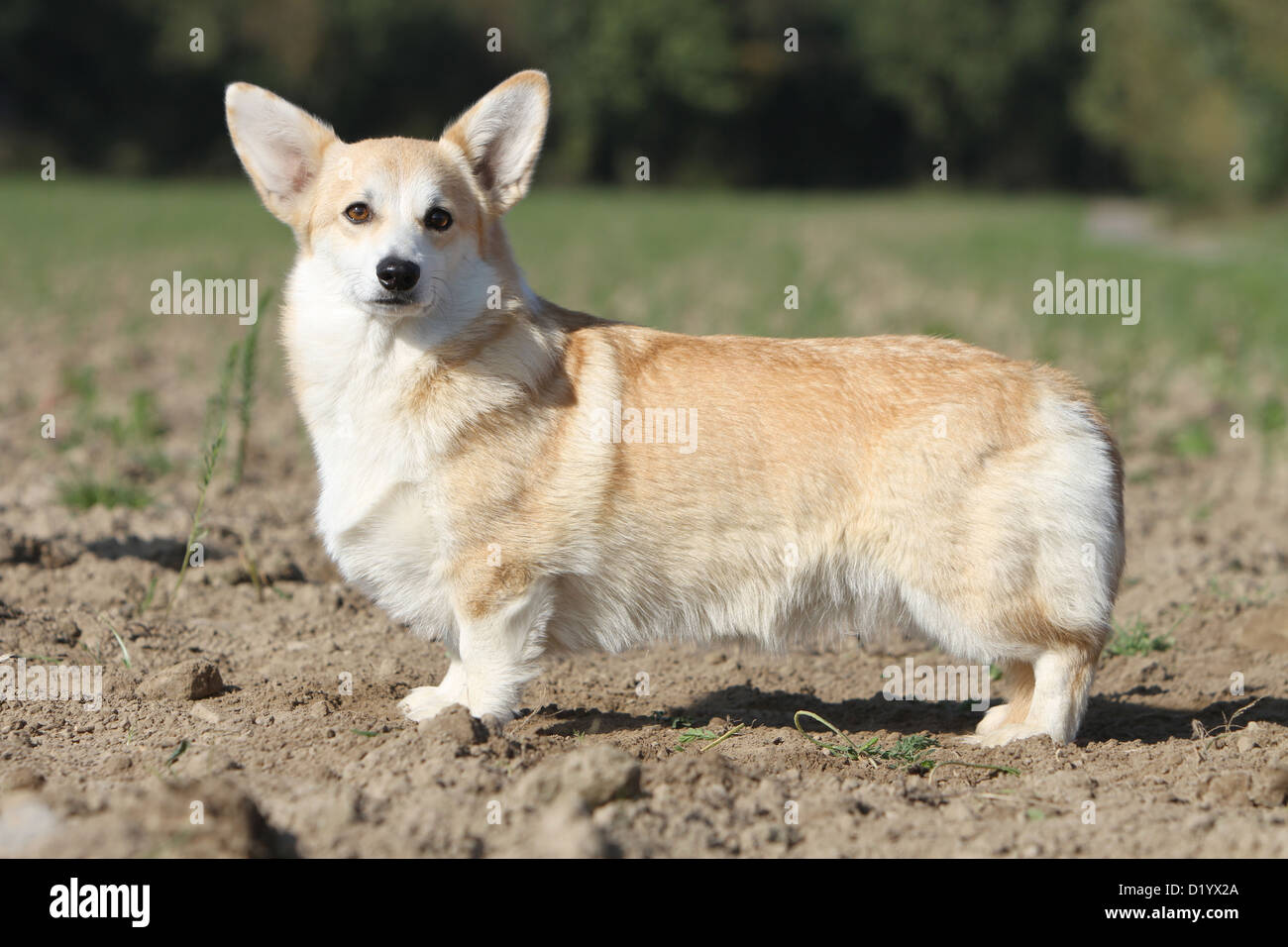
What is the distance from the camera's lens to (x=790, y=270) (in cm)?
1778

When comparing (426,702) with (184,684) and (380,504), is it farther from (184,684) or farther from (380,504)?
(184,684)

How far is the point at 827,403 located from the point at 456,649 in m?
1.46

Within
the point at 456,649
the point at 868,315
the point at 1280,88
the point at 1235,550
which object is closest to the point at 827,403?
the point at 456,649

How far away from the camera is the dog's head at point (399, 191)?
375 centimetres

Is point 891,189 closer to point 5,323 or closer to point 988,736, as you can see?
point 5,323

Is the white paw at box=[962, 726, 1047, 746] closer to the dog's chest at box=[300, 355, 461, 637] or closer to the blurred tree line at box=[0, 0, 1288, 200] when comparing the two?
the dog's chest at box=[300, 355, 461, 637]

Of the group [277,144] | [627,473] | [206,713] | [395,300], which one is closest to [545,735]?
[627,473]

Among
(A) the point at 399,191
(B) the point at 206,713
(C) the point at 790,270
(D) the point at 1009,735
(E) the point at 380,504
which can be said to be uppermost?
(C) the point at 790,270

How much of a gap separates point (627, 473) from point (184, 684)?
1.56 meters

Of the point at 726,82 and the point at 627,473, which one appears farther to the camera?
the point at 726,82

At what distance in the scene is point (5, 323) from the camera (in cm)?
1190

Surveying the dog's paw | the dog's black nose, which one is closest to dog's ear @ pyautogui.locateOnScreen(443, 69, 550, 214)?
the dog's black nose

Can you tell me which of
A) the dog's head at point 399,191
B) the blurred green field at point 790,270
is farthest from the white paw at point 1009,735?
the blurred green field at point 790,270
